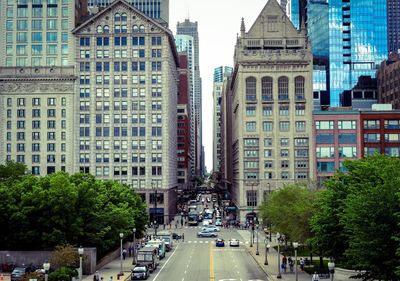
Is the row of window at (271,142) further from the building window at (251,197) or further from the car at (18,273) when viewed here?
the car at (18,273)

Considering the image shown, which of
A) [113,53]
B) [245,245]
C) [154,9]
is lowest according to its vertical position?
[245,245]

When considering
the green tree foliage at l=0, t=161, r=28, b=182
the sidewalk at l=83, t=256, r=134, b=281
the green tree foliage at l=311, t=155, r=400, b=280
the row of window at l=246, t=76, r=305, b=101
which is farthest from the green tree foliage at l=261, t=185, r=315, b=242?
the row of window at l=246, t=76, r=305, b=101

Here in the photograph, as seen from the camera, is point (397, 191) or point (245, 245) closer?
point (397, 191)

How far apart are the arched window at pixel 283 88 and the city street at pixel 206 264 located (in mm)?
49471

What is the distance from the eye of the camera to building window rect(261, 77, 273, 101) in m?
146

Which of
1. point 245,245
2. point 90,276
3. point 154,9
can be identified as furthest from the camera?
point 154,9

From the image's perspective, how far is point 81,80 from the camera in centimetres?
14938

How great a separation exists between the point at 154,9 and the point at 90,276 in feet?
473

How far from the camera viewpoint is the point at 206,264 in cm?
7525

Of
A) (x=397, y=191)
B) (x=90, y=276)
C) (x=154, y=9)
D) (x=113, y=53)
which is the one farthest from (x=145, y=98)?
(x=397, y=191)

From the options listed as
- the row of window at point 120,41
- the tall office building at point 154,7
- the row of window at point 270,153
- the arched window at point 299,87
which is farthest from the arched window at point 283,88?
the tall office building at point 154,7

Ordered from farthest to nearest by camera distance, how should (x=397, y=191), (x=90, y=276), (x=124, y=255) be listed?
(x=124, y=255), (x=90, y=276), (x=397, y=191)

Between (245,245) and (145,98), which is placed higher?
(145,98)

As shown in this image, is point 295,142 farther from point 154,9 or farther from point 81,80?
point 154,9
